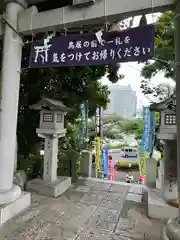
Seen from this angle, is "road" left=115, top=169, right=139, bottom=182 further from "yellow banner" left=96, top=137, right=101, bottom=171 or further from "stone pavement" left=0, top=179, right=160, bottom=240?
→ "stone pavement" left=0, top=179, right=160, bottom=240

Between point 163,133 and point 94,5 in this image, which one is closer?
point 94,5

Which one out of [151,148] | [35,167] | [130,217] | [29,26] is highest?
[29,26]

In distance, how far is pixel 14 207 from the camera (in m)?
4.59

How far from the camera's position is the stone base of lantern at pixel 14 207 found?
4.26m

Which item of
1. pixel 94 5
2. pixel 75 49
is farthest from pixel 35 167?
pixel 94 5

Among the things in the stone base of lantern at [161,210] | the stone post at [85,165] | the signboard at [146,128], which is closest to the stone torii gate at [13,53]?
the stone base of lantern at [161,210]

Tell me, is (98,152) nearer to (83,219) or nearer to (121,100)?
(83,219)

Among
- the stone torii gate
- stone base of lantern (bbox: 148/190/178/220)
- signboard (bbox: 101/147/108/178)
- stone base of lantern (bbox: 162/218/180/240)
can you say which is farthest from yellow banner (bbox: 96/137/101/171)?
stone base of lantern (bbox: 162/218/180/240)

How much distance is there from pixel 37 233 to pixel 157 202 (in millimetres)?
2858

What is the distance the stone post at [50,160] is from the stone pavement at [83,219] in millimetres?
655

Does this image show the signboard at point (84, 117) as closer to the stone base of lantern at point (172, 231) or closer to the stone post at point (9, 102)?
the stone post at point (9, 102)

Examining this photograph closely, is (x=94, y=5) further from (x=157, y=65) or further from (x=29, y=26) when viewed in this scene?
(x=157, y=65)

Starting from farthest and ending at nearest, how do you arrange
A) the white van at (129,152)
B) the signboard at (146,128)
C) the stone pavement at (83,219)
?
the white van at (129,152) → the signboard at (146,128) → the stone pavement at (83,219)

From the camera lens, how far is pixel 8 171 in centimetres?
464
